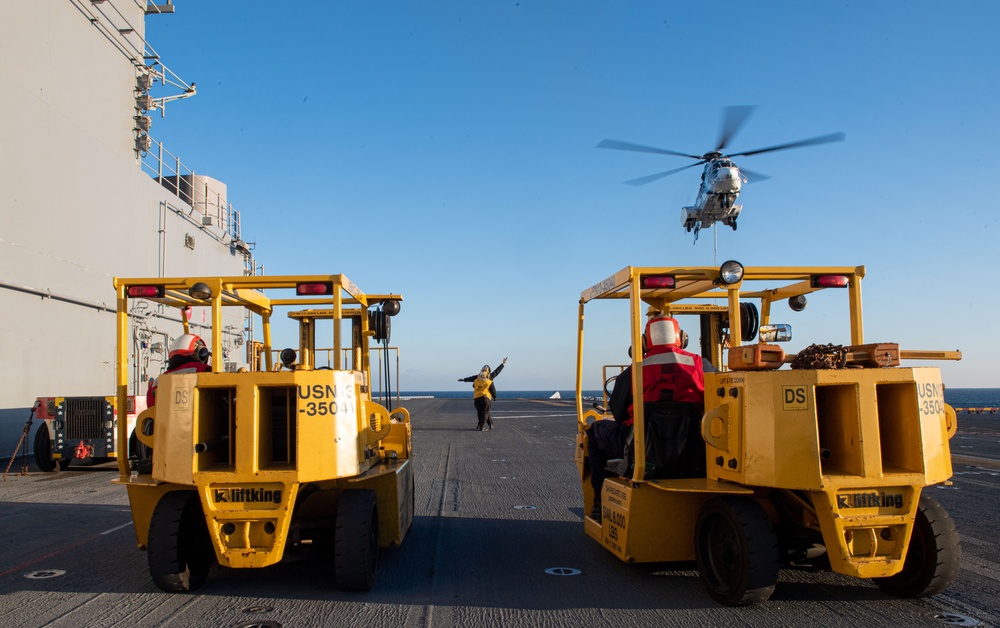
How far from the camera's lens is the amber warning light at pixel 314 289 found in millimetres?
5867

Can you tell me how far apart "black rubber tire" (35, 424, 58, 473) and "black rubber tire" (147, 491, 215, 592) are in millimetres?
9397

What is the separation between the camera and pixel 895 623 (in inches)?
170

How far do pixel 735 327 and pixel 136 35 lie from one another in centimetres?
2248

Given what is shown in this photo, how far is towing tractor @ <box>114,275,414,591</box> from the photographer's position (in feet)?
16.0

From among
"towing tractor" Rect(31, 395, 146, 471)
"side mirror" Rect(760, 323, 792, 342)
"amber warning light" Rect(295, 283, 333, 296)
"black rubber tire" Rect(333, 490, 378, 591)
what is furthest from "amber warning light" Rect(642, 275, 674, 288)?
"towing tractor" Rect(31, 395, 146, 471)

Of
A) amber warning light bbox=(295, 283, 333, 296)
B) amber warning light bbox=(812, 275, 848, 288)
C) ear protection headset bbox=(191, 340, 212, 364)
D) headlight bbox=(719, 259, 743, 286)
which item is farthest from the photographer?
ear protection headset bbox=(191, 340, 212, 364)

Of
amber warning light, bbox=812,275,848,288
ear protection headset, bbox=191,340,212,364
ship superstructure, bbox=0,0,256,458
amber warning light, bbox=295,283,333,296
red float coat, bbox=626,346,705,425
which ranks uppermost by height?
ship superstructure, bbox=0,0,256,458

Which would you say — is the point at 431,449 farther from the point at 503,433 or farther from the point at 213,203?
the point at 213,203

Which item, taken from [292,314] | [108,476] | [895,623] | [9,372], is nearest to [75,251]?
[9,372]

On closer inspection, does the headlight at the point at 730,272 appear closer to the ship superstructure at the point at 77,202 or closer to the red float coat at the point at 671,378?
the red float coat at the point at 671,378

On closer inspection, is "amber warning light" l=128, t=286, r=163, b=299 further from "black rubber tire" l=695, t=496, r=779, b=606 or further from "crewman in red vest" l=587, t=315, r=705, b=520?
"black rubber tire" l=695, t=496, r=779, b=606

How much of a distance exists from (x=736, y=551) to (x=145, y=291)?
4995mm

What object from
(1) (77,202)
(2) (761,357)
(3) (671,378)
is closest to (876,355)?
(2) (761,357)

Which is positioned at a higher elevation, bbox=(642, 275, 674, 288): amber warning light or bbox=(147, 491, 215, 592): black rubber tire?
bbox=(642, 275, 674, 288): amber warning light
